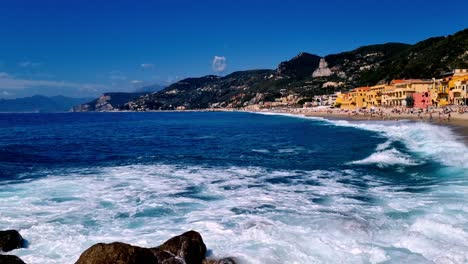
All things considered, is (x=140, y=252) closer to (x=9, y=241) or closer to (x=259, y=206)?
(x=9, y=241)

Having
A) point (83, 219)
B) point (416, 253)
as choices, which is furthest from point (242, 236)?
point (83, 219)

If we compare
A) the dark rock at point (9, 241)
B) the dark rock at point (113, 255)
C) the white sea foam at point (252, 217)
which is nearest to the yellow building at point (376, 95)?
the white sea foam at point (252, 217)

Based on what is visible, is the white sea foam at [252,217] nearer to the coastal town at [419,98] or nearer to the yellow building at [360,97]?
the coastal town at [419,98]

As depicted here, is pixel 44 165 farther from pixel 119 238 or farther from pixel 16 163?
pixel 119 238

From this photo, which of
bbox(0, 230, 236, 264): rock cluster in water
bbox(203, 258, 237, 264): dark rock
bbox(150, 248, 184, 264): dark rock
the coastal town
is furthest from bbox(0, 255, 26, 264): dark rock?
the coastal town

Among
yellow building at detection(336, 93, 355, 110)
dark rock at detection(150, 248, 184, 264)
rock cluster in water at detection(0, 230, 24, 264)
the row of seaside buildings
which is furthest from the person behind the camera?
yellow building at detection(336, 93, 355, 110)

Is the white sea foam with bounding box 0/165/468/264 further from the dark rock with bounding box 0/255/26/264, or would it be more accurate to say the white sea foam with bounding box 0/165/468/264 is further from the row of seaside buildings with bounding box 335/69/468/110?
the row of seaside buildings with bounding box 335/69/468/110
